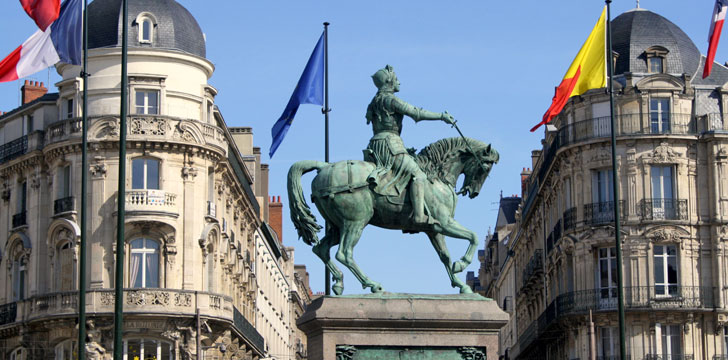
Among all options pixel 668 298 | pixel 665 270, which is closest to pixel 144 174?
pixel 665 270

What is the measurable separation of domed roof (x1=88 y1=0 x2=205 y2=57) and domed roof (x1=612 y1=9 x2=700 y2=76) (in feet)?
56.4

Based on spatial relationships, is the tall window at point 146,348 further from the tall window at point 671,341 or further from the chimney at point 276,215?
the chimney at point 276,215

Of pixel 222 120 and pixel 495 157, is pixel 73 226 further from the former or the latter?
pixel 495 157

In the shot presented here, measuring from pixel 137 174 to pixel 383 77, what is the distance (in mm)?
34911

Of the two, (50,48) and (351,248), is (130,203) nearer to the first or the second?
(50,48)

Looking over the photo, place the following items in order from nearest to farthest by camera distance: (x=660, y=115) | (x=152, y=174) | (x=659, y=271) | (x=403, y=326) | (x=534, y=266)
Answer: (x=403, y=326)
(x=152, y=174)
(x=659, y=271)
(x=660, y=115)
(x=534, y=266)

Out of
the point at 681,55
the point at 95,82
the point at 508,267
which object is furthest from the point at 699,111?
the point at 508,267

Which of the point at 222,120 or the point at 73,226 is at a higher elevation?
the point at 222,120

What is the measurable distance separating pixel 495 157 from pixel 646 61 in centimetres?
4040

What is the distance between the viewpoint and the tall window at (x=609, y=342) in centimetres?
5997

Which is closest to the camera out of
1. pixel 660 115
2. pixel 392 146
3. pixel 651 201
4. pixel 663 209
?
pixel 392 146

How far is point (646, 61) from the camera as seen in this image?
6203cm

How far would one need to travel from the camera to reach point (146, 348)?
5706 cm

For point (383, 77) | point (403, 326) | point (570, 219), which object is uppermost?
point (570, 219)
